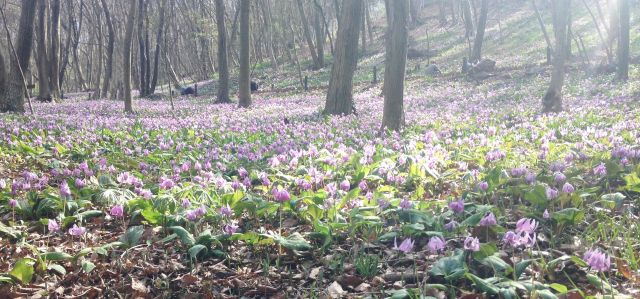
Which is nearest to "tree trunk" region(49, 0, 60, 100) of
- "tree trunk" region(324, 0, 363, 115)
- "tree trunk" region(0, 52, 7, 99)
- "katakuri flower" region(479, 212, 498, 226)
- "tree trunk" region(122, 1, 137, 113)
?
"tree trunk" region(122, 1, 137, 113)

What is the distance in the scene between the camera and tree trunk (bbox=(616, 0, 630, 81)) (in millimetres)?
15390

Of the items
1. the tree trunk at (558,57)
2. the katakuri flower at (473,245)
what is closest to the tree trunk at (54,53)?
the tree trunk at (558,57)

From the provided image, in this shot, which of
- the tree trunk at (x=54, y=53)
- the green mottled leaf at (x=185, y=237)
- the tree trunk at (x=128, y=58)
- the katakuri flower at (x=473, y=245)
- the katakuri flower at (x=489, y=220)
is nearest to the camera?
the katakuri flower at (x=473, y=245)

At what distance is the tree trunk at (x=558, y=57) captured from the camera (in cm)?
1109

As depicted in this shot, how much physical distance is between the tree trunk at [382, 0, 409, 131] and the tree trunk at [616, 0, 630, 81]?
10.3 metres

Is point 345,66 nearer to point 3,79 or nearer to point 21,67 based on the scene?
point 21,67

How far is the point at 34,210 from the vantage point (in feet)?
14.7

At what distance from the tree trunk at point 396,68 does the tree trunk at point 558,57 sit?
4.34 meters

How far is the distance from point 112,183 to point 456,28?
4413 centimetres

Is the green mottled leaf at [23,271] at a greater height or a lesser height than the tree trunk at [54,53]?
lesser

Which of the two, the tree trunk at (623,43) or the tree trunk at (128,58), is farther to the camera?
the tree trunk at (623,43)

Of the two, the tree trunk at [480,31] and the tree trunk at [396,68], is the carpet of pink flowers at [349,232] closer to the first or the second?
the tree trunk at [396,68]

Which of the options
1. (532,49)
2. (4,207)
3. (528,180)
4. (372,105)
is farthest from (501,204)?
(532,49)

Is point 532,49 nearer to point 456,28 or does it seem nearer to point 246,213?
point 456,28
